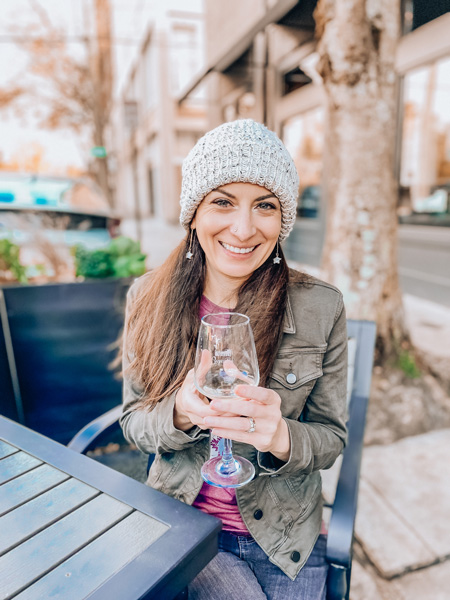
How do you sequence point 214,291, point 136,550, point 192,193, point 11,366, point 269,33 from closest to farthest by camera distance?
point 136,550 → point 192,193 → point 214,291 → point 11,366 → point 269,33

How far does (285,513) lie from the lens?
1.27 metres

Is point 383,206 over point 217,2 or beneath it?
beneath

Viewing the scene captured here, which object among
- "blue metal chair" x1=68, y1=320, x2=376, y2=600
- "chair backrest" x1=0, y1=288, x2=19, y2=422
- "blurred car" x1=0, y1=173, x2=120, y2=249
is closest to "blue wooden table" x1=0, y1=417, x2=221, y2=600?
"blue metal chair" x1=68, y1=320, x2=376, y2=600

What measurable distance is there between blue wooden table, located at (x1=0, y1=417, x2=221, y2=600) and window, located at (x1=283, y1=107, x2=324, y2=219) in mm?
7390

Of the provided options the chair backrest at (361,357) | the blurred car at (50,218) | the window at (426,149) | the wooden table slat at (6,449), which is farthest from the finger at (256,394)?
the window at (426,149)

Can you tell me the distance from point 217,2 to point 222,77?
197 centimetres

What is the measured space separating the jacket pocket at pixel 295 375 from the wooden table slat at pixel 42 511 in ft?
1.89

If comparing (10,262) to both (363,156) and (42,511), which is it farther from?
(363,156)

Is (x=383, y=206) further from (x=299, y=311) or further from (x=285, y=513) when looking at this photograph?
(x=285, y=513)

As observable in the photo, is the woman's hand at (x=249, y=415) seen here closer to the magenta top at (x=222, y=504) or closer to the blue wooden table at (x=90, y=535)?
the blue wooden table at (x=90, y=535)

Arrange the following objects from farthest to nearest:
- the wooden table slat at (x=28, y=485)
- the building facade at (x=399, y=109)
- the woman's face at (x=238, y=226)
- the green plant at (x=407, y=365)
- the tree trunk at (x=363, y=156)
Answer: the building facade at (x=399, y=109), the green plant at (x=407, y=365), the tree trunk at (x=363, y=156), the woman's face at (x=238, y=226), the wooden table slat at (x=28, y=485)

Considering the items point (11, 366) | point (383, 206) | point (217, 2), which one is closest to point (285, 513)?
point (11, 366)

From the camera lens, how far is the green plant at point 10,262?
2.53 meters

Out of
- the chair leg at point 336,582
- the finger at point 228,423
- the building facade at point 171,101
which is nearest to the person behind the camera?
the finger at point 228,423
